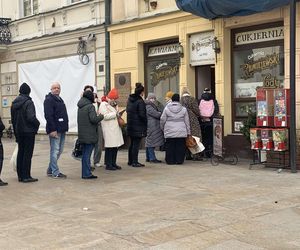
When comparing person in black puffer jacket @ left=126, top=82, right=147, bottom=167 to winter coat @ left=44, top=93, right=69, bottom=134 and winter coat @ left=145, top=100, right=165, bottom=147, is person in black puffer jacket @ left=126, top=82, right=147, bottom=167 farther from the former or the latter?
winter coat @ left=44, top=93, right=69, bottom=134

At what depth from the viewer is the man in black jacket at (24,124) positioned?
30.3ft

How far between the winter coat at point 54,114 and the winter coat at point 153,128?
2.54 m

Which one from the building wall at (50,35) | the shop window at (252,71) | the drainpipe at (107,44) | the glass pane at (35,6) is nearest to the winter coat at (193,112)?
the shop window at (252,71)

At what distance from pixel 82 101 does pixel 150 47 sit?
5.83 meters

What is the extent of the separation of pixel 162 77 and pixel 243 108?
3.01m

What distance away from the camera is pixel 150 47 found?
15.0 meters

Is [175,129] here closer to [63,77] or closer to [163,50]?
[163,50]

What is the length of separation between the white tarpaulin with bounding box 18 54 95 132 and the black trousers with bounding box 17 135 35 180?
7165 mm

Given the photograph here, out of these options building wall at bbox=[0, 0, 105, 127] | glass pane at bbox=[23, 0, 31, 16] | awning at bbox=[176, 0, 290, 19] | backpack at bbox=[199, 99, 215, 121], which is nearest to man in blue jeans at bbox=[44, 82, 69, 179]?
backpack at bbox=[199, 99, 215, 121]

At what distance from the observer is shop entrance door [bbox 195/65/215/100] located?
13.8 metres

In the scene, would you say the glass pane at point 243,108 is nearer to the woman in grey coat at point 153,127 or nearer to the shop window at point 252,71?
the shop window at point 252,71

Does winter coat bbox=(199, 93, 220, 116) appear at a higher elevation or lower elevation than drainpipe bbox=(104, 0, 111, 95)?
lower

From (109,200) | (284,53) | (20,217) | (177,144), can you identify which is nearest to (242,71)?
(284,53)

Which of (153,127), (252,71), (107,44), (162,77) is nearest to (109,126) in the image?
(153,127)
